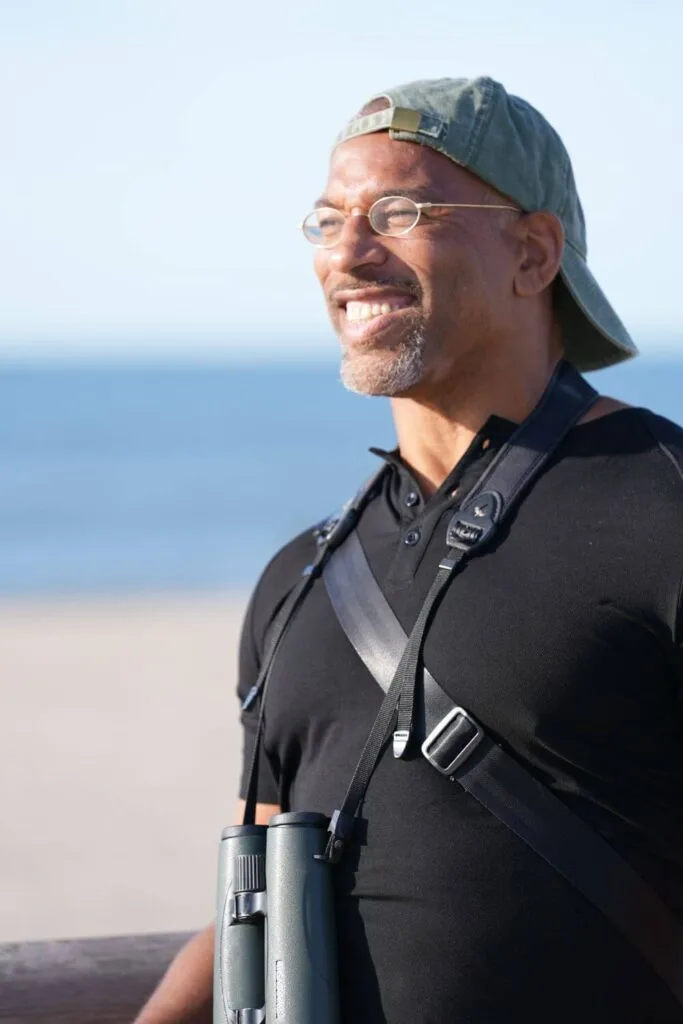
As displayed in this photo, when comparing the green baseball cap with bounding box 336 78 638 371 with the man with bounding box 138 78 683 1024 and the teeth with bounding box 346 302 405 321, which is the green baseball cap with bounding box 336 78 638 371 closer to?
the man with bounding box 138 78 683 1024

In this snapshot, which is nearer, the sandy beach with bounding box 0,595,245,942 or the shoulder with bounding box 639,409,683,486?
the shoulder with bounding box 639,409,683,486

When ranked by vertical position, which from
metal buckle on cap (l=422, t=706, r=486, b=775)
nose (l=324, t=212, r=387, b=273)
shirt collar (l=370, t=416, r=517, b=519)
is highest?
nose (l=324, t=212, r=387, b=273)

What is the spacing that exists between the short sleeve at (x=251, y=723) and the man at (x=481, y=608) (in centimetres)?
1

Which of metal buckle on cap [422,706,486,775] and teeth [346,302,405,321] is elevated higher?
teeth [346,302,405,321]

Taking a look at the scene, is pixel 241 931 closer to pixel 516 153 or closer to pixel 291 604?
pixel 291 604

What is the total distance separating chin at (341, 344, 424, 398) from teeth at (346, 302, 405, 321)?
0.27 feet

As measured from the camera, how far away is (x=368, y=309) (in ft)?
10.1

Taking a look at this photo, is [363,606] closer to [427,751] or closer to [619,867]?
[427,751]

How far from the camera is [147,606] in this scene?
15.9 meters

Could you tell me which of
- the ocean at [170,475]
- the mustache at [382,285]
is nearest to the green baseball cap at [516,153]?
the mustache at [382,285]

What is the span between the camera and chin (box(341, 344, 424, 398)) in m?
3.02

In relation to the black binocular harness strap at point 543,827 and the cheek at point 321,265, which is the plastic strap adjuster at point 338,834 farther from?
the cheek at point 321,265

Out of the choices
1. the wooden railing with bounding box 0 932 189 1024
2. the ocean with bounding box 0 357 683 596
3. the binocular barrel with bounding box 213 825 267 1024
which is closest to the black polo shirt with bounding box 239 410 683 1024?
the binocular barrel with bounding box 213 825 267 1024

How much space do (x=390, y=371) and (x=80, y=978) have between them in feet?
4.15
